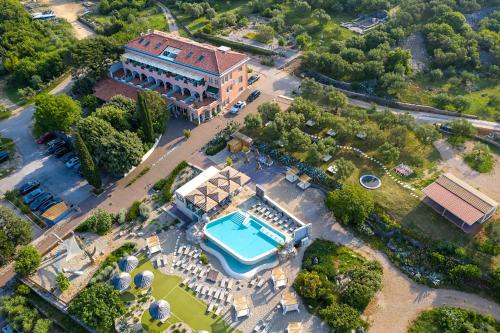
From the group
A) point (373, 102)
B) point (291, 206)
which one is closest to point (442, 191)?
point (291, 206)

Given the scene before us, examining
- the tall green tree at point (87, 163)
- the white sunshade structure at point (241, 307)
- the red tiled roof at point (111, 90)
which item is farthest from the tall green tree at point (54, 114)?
the white sunshade structure at point (241, 307)

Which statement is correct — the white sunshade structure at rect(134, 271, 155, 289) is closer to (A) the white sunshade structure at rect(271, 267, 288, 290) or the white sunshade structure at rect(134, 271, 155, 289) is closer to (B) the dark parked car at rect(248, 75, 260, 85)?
(A) the white sunshade structure at rect(271, 267, 288, 290)

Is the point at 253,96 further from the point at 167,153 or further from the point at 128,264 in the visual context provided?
the point at 128,264

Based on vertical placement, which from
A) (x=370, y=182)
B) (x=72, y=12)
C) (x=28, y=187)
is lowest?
(x=72, y=12)

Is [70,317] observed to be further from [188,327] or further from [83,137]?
[83,137]

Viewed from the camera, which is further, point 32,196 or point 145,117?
point 145,117

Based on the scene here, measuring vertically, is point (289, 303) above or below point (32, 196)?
above

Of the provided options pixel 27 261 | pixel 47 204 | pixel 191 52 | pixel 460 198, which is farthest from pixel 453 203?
pixel 47 204
